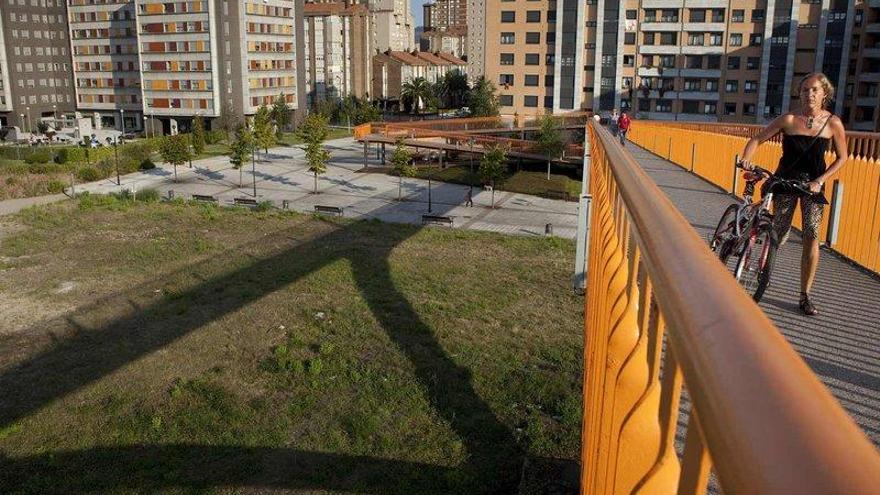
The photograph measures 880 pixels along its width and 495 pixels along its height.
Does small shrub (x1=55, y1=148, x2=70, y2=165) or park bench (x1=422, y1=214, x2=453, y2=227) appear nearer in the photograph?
park bench (x1=422, y1=214, x2=453, y2=227)

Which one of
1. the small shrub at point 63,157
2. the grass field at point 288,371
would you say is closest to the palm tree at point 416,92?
the small shrub at point 63,157

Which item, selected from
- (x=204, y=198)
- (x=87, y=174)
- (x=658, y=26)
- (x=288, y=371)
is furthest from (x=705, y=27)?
(x=288, y=371)

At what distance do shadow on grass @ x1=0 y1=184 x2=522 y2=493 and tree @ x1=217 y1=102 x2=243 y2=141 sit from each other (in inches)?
2356

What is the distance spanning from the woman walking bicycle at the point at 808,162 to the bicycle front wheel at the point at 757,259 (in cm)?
22

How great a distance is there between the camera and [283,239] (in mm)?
25844

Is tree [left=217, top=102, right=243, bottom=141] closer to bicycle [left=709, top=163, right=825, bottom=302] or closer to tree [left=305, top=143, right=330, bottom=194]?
tree [left=305, top=143, right=330, bottom=194]

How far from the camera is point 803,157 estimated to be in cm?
639

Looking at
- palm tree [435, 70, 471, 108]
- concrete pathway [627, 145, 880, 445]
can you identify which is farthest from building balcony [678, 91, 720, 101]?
concrete pathway [627, 145, 880, 445]

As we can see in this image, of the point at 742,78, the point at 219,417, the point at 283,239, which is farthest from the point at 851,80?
the point at 219,417

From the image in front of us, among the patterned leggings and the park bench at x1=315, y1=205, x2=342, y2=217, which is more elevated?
the patterned leggings

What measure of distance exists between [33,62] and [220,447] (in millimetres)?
89792

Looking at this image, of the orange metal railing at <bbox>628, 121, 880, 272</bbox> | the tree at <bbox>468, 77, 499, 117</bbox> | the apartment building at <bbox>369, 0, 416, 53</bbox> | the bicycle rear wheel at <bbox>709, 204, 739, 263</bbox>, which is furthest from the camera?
the apartment building at <bbox>369, 0, 416, 53</bbox>

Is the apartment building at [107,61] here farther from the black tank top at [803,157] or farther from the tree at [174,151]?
the black tank top at [803,157]

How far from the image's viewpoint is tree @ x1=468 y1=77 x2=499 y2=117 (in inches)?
2933
